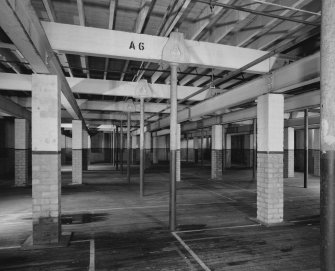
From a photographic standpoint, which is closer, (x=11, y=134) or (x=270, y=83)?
(x=270, y=83)

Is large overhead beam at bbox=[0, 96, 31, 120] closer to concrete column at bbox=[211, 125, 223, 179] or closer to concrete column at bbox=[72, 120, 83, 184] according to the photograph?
concrete column at bbox=[72, 120, 83, 184]

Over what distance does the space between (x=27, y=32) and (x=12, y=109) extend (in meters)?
8.71

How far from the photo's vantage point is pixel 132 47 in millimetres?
5477

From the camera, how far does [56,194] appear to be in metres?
5.53

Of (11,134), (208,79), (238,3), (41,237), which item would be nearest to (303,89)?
(208,79)

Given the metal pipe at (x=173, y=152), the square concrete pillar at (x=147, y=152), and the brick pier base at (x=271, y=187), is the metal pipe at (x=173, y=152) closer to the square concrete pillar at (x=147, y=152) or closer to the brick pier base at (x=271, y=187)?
the brick pier base at (x=271, y=187)

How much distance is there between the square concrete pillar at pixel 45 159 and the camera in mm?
5434

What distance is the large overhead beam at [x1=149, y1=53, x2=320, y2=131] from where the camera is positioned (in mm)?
4848

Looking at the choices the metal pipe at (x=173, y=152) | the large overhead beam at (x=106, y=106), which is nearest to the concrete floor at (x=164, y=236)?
the metal pipe at (x=173, y=152)

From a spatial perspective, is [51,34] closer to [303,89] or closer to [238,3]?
[238,3]

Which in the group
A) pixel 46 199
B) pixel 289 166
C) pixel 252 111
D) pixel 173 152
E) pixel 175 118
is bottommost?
pixel 289 166

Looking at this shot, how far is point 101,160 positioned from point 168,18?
28704 mm

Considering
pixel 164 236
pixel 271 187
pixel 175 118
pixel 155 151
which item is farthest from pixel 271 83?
pixel 155 151

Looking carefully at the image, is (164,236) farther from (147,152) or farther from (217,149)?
(147,152)
